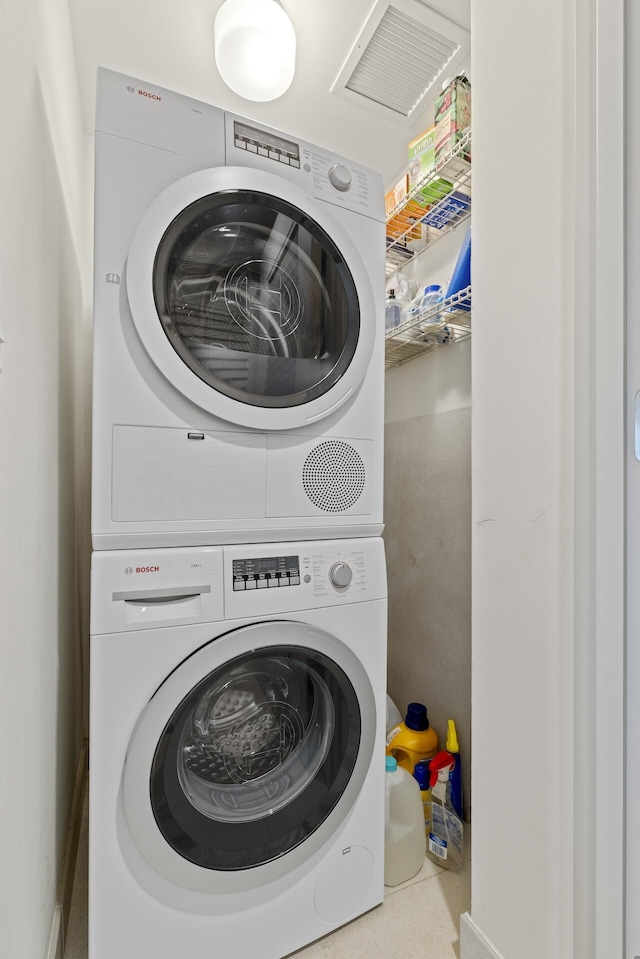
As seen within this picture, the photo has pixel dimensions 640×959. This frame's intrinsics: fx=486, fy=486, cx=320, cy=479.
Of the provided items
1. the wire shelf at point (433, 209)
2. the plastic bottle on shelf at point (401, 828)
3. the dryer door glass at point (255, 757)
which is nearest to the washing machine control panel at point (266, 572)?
the dryer door glass at point (255, 757)

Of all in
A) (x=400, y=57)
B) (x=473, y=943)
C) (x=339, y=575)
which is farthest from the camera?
(x=400, y=57)

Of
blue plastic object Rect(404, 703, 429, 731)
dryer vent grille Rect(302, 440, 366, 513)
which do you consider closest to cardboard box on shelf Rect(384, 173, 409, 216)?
dryer vent grille Rect(302, 440, 366, 513)

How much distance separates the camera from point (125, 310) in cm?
95

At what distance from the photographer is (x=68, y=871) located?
118 centimetres

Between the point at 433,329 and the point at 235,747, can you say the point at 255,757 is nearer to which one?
the point at 235,747

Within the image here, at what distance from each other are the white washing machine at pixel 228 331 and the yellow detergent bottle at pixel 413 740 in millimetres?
774

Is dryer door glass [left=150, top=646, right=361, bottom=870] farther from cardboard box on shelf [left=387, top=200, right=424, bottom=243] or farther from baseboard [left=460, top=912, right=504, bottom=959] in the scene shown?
cardboard box on shelf [left=387, top=200, right=424, bottom=243]

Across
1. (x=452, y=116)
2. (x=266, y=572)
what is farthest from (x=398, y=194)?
(x=266, y=572)

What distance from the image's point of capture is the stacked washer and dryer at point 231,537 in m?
0.92

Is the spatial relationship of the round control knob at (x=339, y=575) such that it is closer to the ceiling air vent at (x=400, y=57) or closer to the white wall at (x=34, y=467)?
the white wall at (x=34, y=467)

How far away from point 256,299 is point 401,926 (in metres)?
1.49

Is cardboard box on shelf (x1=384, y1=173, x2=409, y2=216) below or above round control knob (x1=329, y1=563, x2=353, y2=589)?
above

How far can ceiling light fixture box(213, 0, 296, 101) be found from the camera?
Answer: 4.03 feet

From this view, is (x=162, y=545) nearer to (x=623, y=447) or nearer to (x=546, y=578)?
Result: (x=546, y=578)
